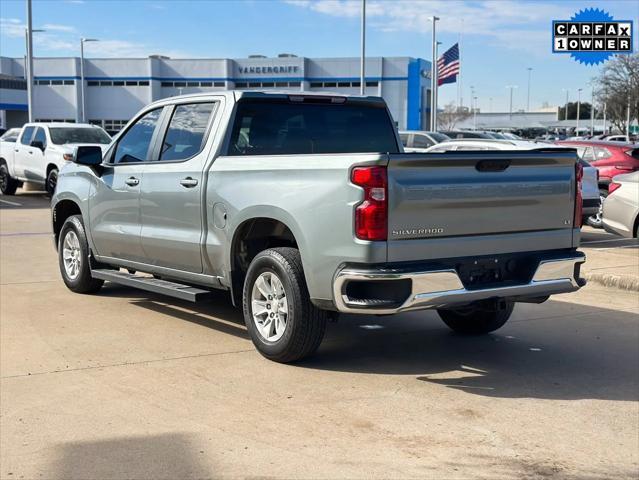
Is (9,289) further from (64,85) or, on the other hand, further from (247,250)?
(64,85)

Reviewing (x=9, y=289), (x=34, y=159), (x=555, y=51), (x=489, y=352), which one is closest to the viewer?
(x=489, y=352)

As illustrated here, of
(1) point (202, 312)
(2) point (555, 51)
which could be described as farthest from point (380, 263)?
(2) point (555, 51)

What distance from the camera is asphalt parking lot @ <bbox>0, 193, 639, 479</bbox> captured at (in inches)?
175

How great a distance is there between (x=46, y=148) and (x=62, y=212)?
1158 cm

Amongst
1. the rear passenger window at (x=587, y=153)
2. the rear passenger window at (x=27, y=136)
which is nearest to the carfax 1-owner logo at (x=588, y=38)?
the rear passenger window at (x=587, y=153)

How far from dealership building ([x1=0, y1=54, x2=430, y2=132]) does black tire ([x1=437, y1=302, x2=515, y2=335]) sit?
6605cm

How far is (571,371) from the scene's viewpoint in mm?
6262

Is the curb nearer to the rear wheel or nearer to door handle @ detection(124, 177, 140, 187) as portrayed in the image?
door handle @ detection(124, 177, 140, 187)

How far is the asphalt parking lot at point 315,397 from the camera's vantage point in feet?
14.6

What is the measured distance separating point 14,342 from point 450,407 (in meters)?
3.66

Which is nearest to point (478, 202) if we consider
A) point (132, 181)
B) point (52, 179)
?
point (132, 181)

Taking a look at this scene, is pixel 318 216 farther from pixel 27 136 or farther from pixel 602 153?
pixel 27 136

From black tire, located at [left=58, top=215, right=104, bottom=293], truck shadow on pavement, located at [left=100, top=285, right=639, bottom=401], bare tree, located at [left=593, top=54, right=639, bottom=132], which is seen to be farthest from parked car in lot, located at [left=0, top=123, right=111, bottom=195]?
bare tree, located at [left=593, top=54, right=639, bottom=132]

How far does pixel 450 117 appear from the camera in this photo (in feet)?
344
